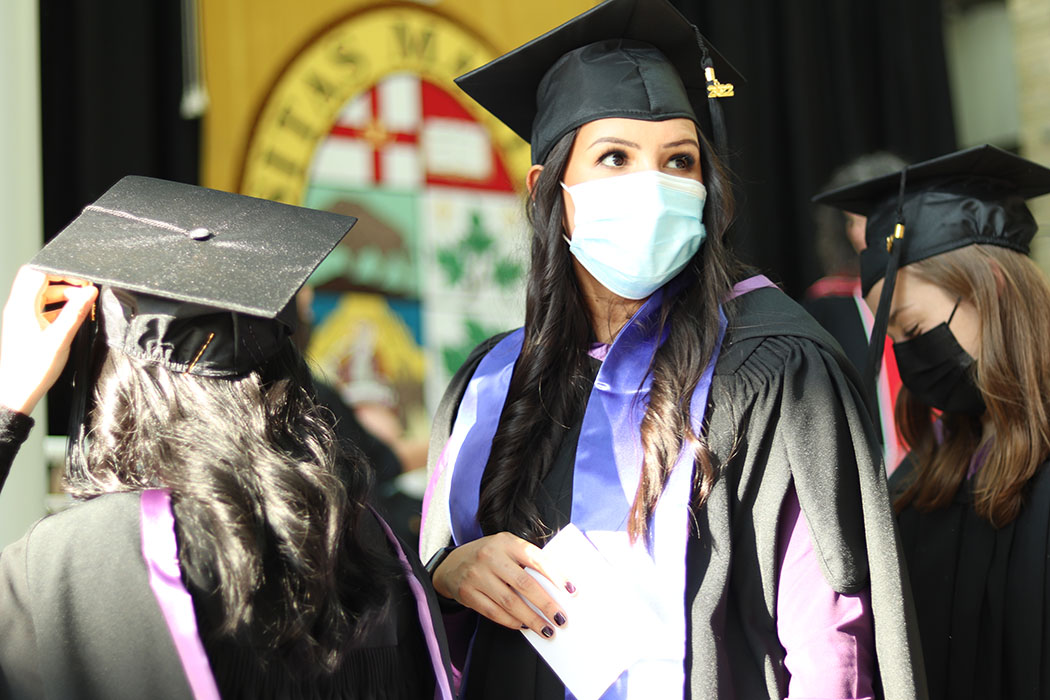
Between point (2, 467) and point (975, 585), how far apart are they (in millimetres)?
1769

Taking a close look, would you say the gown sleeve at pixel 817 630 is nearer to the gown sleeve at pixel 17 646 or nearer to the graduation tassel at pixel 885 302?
the graduation tassel at pixel 885 302

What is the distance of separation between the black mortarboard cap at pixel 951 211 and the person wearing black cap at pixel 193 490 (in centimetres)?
124

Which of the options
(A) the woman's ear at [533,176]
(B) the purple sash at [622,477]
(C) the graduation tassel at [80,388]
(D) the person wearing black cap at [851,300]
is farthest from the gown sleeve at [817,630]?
(D) the person wearing black cap at [851,300]

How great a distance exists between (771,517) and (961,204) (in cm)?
99

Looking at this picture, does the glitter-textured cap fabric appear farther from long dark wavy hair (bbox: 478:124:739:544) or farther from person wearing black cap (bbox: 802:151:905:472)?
person wearing black cap (bbox: 802:151:905:472)

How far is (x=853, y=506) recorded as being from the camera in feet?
5.81

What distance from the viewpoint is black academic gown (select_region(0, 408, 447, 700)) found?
1332mm

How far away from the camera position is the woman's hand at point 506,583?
6.09ft

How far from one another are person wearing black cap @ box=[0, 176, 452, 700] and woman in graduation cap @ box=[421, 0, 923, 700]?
1.07 feet

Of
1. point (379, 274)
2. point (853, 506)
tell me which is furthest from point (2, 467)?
point (379, 274)

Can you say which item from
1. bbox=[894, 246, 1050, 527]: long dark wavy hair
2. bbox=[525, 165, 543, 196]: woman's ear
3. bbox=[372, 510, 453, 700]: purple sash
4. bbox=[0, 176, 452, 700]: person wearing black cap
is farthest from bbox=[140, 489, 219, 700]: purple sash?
bbox=[894, 246, 1050, 527]: long dark wavy hair

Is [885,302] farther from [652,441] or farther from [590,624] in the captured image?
[590,624]

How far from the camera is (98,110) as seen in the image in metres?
3.79

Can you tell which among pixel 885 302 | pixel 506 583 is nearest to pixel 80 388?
pixel 506 583
